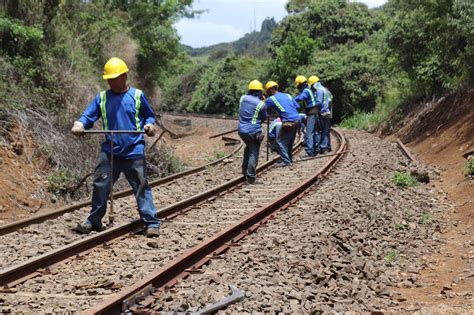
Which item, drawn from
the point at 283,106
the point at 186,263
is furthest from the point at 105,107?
the point at 283,106

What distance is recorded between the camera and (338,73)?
32.5m

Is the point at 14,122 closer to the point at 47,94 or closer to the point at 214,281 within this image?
the point at 47,94

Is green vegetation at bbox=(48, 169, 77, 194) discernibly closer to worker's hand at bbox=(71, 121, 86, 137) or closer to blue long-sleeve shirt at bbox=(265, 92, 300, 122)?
worker's hand at bbox=(71, 121, 86, 137)

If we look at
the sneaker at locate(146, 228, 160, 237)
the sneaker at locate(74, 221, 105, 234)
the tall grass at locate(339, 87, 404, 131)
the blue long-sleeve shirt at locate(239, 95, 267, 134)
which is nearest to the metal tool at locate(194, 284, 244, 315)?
the sneaker at locate(146, 228, 160, 237)

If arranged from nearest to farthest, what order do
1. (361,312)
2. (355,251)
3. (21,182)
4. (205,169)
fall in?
1. (361,312)
2. (355,251)
3. (21,182)
4. (205,169)

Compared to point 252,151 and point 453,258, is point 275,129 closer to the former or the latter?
point 252,151

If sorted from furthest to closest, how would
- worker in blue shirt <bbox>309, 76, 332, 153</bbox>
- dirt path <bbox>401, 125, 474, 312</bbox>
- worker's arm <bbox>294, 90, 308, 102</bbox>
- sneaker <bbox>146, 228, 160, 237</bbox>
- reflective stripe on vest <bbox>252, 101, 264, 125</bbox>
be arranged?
worker in blue shirt <bbox>309, 76, 332, 153</bbox> < worker's arm <bbox>294, 90, 308, 102</bbox> < reflective stripe on vest <bbox>252, 101, 264, 125</bbox> < sneaker <bbox>146, 228, 160, 237</bbox> < dirt path <bbox>401, 125, 474, 312</bbox>

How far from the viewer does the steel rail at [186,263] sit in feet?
14.8

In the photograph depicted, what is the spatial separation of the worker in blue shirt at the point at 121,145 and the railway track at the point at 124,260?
416 mm

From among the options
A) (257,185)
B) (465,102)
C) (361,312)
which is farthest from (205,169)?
(361,312)

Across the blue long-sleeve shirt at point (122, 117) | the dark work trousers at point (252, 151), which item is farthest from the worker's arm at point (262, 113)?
the blue long-sleeve shirt at point (122, 117)

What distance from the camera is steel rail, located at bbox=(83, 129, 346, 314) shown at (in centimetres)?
450

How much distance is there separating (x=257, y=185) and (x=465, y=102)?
927 cm

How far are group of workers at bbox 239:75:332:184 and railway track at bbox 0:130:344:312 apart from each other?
181 cm
